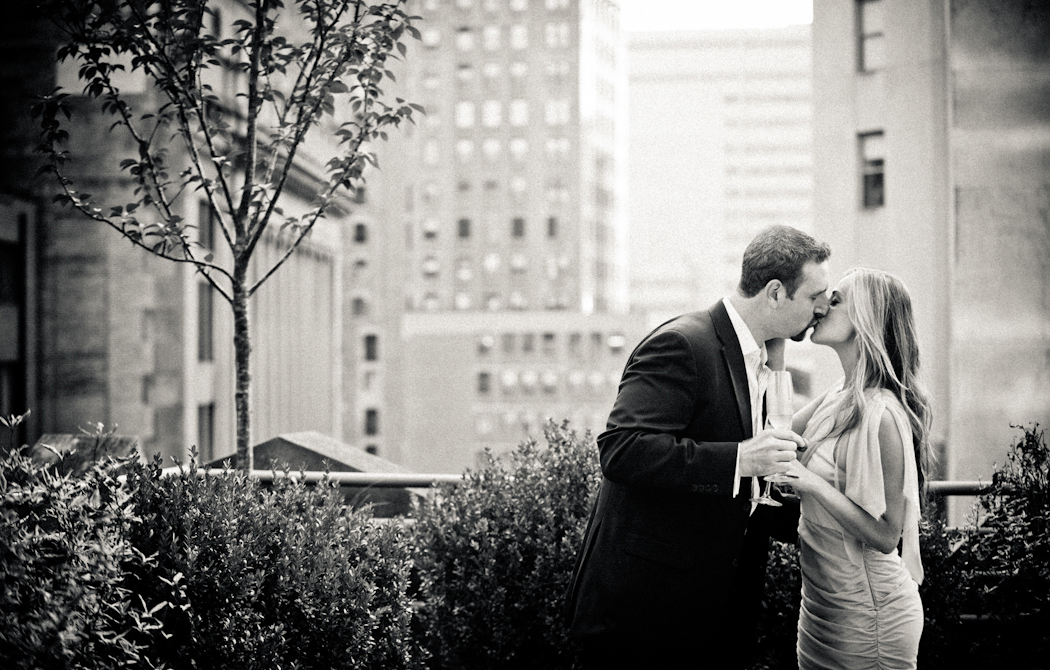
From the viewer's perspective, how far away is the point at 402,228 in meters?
99.3

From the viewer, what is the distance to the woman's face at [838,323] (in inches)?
122

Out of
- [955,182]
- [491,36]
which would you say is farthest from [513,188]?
[955,182]

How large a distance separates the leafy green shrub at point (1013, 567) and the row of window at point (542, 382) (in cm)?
8469

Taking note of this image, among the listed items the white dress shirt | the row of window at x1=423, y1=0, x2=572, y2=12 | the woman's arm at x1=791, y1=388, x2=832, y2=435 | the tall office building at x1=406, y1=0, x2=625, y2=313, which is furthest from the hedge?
the row of window at x1=423, y1=0, x2=572, y2=12

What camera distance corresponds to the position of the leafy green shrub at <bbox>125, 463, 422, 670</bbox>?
3.27m

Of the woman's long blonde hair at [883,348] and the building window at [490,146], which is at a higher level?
the building window at [490,146]

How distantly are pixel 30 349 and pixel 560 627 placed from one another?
17.6 m

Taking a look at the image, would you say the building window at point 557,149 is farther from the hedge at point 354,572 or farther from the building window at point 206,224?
the hedge at point 354,572

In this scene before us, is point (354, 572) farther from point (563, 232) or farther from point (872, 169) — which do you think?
point (563, 232)

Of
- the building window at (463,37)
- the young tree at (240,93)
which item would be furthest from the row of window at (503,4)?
the young tree at (240,93)

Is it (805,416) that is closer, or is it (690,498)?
(690,498)

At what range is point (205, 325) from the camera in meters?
22.2

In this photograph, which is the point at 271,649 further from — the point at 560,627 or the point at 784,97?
the point at 784,97

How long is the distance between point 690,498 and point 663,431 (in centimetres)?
27
